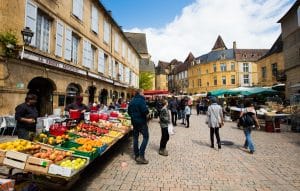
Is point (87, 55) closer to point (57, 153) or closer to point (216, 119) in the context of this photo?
point (216, 119)

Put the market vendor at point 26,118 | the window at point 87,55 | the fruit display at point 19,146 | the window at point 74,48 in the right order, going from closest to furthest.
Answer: the fruit display at point 19,146 → the market vendor at point 26,118 → the window at point 74,48 → the window at point 87,55

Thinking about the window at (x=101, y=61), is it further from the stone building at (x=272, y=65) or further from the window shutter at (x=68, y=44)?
the stone building at (x=272, y=65)

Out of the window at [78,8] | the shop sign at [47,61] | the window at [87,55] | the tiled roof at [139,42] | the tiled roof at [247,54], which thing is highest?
the tiled roof at [139,42]

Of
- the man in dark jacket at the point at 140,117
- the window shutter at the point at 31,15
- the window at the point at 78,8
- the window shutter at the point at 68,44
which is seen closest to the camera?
the man in dark jacket at the point at 140,117

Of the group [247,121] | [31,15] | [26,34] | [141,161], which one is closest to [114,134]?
[141,161]

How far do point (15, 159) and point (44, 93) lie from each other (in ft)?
28.0

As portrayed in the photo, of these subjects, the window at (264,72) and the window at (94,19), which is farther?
the window at (264,72)

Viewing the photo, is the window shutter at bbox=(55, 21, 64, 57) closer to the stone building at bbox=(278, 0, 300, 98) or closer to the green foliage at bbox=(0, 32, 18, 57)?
the green foliage at bbox=(0, 32, 18, 57)

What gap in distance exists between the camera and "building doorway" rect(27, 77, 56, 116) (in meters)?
10.8

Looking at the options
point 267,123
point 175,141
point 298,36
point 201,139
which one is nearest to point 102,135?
point 175,141

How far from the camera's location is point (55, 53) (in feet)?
35.6

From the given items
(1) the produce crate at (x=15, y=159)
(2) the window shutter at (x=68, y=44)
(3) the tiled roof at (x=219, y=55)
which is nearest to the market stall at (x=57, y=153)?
(1) the produce crate at (x=15, y=159)

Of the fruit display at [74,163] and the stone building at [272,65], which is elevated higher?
the stone building at [272,65]

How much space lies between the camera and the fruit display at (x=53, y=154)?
362 cm
